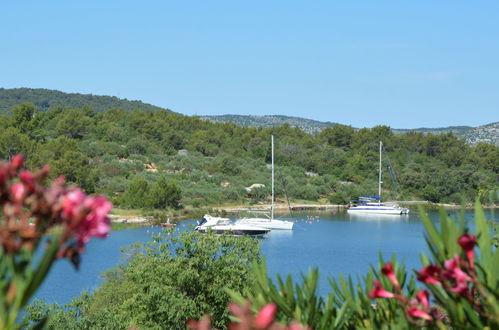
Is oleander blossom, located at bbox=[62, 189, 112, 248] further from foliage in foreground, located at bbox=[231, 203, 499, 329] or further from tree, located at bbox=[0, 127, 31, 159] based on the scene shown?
tree, located at bbox=[0, 127, 31, 159]

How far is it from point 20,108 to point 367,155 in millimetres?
28600

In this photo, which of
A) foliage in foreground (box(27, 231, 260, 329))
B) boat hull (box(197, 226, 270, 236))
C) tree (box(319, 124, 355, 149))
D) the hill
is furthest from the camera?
the hill

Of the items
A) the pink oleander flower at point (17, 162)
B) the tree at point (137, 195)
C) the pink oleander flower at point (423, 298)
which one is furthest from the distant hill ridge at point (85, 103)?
the pink oleander flower at point (17, 162)

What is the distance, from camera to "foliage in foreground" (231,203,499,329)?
1.64 metres

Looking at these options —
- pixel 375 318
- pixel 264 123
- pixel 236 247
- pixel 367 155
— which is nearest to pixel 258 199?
pixel 367 155

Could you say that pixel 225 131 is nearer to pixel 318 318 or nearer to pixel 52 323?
pixel 52 323

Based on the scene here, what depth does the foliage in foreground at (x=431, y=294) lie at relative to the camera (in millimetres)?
1637

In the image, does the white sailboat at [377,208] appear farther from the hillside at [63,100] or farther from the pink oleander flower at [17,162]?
the hillside at [63,100]

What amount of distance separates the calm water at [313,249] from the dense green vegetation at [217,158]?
582 centimetres

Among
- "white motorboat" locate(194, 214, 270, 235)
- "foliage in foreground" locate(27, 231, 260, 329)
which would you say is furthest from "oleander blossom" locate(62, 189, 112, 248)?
"white motorboat" locate(194, 214, 270, 235)

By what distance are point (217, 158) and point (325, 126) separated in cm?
7403

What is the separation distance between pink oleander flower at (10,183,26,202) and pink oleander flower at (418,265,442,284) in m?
0.92

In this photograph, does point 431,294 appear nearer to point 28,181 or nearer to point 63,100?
point 28,181

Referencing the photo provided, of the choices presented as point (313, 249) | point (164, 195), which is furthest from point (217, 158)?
point (313, 249)
